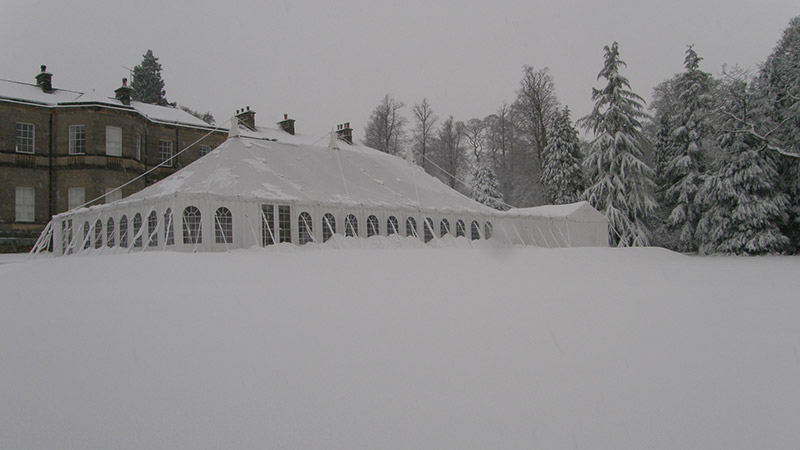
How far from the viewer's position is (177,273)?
9.27 metres

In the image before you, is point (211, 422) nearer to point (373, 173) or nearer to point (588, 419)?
point (588, 419)

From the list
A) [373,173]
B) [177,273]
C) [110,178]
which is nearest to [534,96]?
[373,173]

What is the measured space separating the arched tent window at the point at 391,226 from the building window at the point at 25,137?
621 inches

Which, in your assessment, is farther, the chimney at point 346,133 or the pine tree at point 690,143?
the chimney at point 346,133

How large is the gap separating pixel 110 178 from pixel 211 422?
2176 centimetres

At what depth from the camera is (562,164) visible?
101 feet

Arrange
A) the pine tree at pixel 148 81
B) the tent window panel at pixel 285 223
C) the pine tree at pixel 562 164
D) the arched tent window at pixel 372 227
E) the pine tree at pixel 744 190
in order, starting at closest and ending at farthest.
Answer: the tent window panel at pixel 285 223, the arched tent window at pixel 372 227, the pine tree at pixel 744 190, the pine tree at pixel 562 164, the pine tree at pixel 148 81

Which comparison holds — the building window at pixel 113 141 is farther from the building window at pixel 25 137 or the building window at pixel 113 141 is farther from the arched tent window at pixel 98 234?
the arched tent window at pixel 98 234

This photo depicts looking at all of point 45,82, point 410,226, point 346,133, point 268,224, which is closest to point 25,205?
point 45,82

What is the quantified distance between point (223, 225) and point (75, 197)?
11.3 metres

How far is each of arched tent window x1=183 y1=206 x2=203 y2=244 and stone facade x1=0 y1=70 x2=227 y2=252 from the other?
28.6 feet

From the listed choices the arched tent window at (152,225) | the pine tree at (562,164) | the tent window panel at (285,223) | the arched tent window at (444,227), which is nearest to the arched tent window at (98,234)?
the arched tent window at (152,225)

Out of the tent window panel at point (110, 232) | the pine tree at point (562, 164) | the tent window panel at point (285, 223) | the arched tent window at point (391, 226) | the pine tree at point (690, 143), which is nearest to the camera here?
the tent window panel at point (285, 223)

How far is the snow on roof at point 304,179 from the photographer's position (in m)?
15.4
